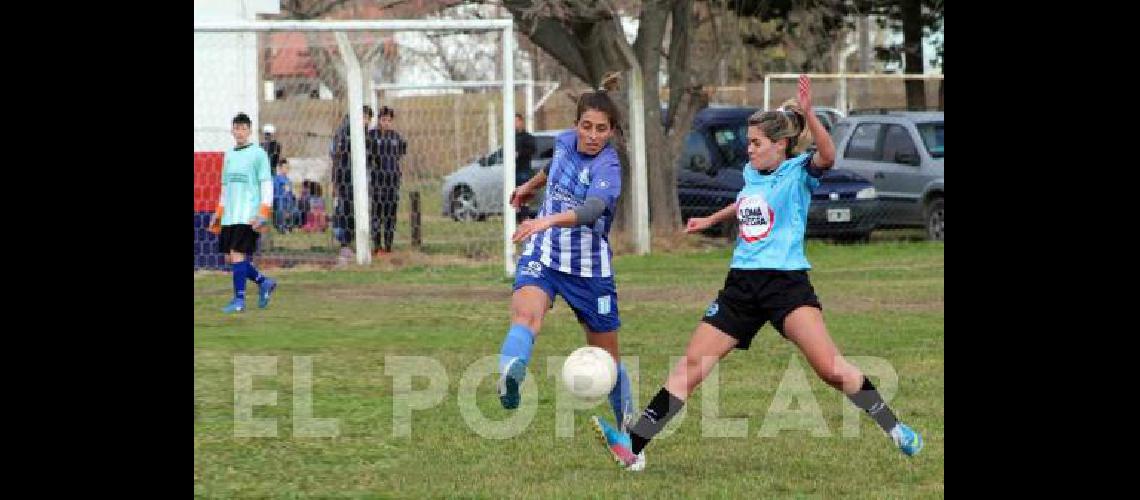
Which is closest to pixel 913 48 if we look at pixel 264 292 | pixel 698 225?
pixel 264 292

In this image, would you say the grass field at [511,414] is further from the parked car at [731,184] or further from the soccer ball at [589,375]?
the parked car at [731,184]

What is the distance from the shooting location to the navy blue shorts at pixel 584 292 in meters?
9.30

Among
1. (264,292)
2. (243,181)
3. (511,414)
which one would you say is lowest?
(511,414)

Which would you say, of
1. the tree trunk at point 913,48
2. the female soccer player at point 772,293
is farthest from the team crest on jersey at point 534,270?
the tree trunk at point 913,48

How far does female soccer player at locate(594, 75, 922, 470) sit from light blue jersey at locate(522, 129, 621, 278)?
2.59 ft

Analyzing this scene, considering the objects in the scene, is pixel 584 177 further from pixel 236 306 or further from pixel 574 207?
pixel 236 306

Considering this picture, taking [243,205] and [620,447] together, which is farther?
[243,205]

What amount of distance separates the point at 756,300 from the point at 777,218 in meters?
0.39

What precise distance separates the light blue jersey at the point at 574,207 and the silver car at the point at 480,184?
16.8 metres

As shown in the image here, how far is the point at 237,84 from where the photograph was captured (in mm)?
23453

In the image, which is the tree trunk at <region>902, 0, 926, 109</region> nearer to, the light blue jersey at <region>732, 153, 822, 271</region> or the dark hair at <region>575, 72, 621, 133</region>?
the dark hair at <region>575, 72, 621, 133</region>

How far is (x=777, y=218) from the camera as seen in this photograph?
865cm

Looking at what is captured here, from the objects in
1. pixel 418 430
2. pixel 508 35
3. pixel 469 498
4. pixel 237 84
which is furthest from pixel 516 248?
pixel 469 498

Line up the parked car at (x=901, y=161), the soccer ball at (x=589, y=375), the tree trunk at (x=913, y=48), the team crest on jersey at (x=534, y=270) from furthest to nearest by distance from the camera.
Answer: the tree trunk at (x=913, y=48) → the parked car at (x=901, y=161) → the team crest on jersey at (x=534, y=270) → the soccer ball at (x=589, y=375)
